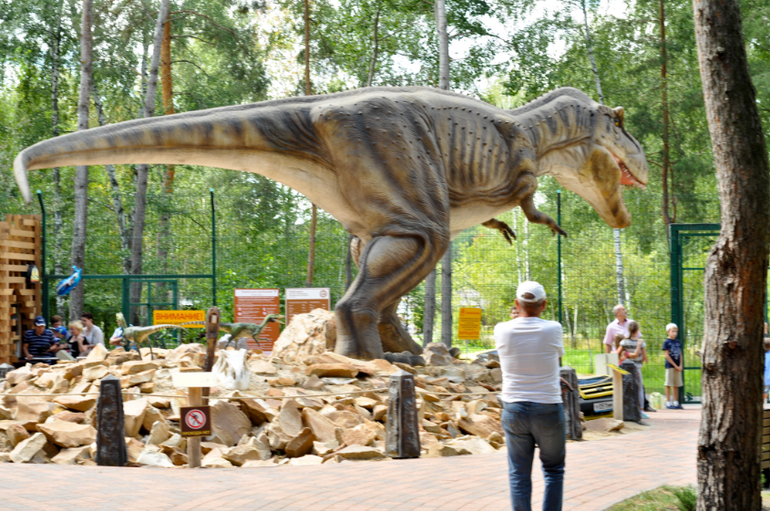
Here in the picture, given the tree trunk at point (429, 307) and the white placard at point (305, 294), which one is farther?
the tree trunk at point (429, 307)

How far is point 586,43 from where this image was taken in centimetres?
1931

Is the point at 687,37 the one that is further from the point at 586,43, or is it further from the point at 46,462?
the point at 46,462

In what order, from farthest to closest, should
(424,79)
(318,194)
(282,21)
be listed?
(282,21), (424,79), (318,194)

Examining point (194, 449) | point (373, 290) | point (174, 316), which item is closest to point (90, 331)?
point (174, 316)

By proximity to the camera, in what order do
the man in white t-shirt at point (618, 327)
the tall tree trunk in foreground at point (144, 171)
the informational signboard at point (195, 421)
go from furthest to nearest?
the tall tree trunk in foreground at point (144, 171) < the man in white t-shirt at point (618, 327) < the informational signboard at point (195, 421)

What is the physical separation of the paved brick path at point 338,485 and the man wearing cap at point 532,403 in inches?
30.3

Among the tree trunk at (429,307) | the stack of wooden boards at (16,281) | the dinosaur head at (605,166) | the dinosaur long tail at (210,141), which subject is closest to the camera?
the dinosaur long tail at (210,141)

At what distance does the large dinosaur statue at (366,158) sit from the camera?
7609 millimetres

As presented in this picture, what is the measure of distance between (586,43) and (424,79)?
13.5ft

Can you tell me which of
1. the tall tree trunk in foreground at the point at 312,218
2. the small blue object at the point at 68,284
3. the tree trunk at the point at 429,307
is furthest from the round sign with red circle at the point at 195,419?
the tall tree trunk in foreground at the point at 312,218

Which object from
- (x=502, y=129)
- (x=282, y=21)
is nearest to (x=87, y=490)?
(x=502, y=129)

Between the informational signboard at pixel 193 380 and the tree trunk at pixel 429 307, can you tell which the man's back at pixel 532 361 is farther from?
the tree trunk at pixel 429 307

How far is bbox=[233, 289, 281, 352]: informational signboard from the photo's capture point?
13.0 meters

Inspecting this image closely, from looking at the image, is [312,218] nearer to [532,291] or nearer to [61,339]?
[61,339]
